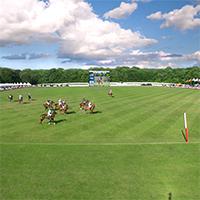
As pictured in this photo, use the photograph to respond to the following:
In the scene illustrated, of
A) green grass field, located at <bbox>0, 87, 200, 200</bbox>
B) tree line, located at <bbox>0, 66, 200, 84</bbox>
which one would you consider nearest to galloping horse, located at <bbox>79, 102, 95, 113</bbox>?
green grass field, located at <bbox>0, 87, 200, 200</bbox>

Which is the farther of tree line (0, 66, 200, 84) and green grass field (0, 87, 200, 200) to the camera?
tree line (0, 66, 200, 84)

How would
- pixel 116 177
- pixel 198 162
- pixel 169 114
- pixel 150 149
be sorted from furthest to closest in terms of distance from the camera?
pixel 169 114, pixel 150 149, pixel 198 162, pixel 116 177

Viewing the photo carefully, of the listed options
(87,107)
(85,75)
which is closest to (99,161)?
(87,107)

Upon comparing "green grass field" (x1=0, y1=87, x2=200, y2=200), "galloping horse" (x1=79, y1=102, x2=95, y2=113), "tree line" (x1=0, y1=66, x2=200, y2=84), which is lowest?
"green grass field" (x1=0, y1=87, x2=200, y2=200)

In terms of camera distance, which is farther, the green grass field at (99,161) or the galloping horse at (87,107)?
the galloping horse at (87,107)

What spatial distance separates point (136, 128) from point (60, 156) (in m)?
10.2

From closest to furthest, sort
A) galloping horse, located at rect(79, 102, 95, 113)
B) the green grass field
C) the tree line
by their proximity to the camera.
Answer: the green grass field < galloping horse, located at rect(79, 102, 95, 113) < the tree line

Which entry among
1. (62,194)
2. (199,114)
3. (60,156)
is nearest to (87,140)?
(60,156)

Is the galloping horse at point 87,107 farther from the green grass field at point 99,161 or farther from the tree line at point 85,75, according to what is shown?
the tree line at point 85,75

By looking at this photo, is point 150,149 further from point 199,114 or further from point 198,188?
point 199,114

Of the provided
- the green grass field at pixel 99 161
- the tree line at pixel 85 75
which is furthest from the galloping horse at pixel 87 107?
the tree line at pixel 85 75

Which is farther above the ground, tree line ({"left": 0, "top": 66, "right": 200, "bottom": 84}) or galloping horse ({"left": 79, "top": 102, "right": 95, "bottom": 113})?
tree line ({"left": 0, "top": 66, "right": 200, "bottom": 84})

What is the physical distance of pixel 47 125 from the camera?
88.7 feet

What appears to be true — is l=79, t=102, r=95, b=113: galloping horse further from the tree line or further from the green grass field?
the tree line
